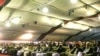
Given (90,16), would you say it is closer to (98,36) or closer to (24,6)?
(24,6)

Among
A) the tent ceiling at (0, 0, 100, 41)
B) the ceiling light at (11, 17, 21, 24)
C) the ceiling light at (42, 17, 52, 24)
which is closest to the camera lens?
the tent ceiling at (0, 0, 100, 41)

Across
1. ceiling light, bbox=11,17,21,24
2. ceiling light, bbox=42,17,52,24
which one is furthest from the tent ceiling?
ceiling light, bbox=11,17,21,24

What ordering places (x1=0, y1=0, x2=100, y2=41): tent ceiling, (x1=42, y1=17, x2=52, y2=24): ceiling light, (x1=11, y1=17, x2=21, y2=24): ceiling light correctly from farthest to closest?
(x1=42, y1=17, x2=52, y2=24): ceiling light < (x1=11, y1=17, x2=21, y2=24): ceiling light < (x1=0, y1=0, x2=100, y2=41): tent ceiling

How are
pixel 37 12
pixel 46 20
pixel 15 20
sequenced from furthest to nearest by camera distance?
pixel 46 20
pixel 15 20
pixel 37 12

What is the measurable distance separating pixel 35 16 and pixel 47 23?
62.5 inches

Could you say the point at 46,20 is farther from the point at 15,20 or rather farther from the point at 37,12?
the point at 15,20

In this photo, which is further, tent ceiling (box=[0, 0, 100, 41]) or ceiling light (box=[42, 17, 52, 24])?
ceiling light (box=[42, 17, 52, 24])

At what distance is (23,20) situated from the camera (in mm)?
9148

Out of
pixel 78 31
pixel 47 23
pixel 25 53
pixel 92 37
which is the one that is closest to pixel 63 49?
pixel 25 53

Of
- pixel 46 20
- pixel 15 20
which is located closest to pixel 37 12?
pixel 15 20

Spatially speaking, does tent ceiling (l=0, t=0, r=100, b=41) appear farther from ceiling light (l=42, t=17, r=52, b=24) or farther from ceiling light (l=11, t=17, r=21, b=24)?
ceiling light (l=11, t=17, r=21, b=24)

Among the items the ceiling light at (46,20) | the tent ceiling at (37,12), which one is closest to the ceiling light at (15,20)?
the tent ceiling at (37,12)

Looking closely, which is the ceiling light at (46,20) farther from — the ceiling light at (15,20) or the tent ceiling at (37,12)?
the ceiling light at (15,20)

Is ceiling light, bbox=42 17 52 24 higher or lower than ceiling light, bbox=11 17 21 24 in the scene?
lower
